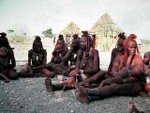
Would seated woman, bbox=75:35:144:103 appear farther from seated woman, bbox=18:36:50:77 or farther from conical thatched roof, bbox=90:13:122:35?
conical thatched roof, bbox=90:13:122:35

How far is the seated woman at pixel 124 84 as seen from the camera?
715 centimetres

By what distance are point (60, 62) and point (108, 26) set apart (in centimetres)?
1257

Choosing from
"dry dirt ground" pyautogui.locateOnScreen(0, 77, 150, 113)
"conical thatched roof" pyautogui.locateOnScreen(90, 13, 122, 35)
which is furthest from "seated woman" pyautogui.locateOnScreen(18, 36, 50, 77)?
"conical thatched roof" pyautogui.locateOnScreen(90, 13, 122, 35)

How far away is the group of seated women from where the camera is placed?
748 cm

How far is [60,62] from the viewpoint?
1176cm

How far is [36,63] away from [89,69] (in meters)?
3.23

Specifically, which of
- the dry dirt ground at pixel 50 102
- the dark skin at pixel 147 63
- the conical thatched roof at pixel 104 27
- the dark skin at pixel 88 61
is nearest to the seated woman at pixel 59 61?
the dark skin at pixel 88 61

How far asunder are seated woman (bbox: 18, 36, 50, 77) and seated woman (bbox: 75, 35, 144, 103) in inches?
149

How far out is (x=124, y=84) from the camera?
24.7 feet

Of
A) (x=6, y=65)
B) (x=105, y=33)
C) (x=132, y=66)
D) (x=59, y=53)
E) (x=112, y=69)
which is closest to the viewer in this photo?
(x=132, y=66)

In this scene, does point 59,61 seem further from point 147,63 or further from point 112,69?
point 147,63

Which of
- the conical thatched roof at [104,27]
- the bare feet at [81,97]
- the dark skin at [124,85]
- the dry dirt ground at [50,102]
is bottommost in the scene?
the dry dirt ground at [50,102]

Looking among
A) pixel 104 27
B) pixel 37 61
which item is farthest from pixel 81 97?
pixel 104 27

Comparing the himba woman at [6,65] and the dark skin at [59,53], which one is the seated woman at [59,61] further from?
the himba woman at [6,65]
